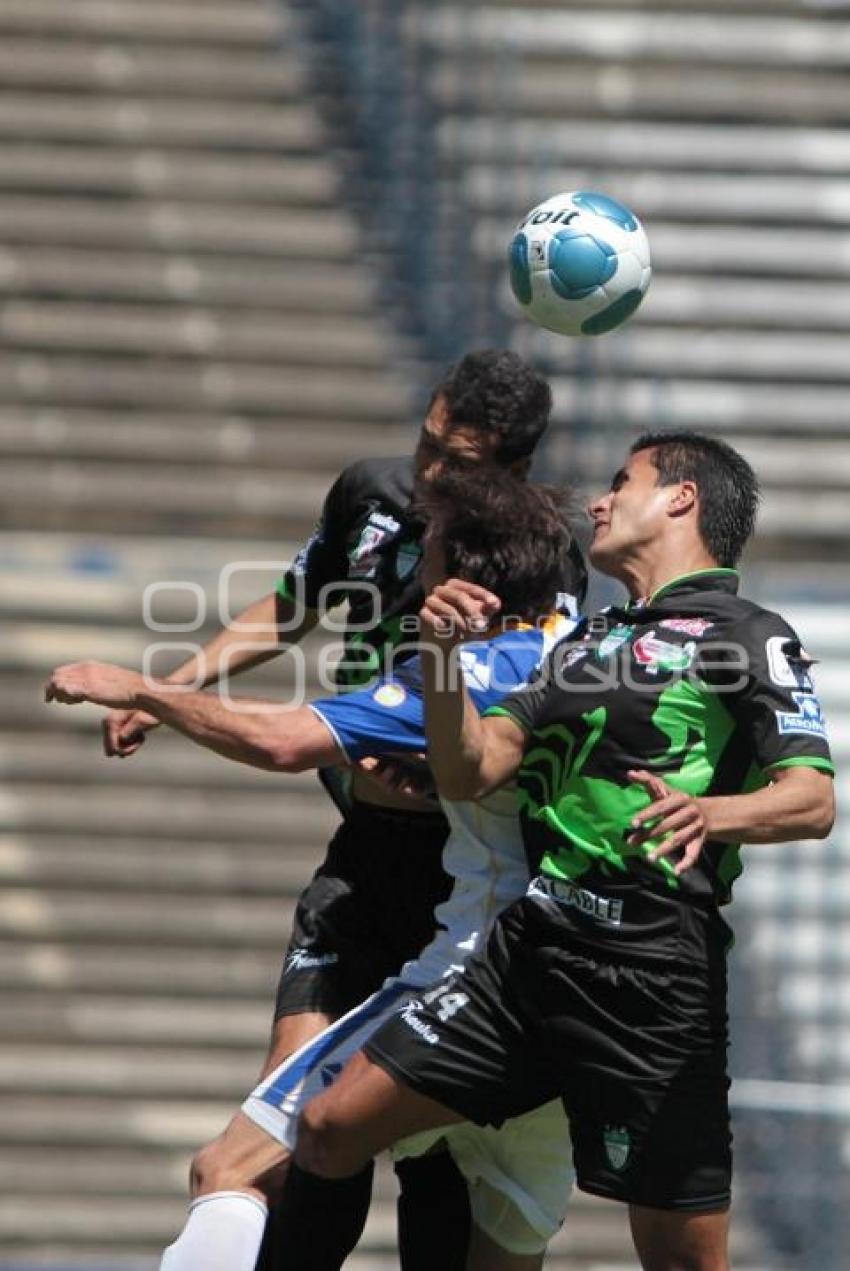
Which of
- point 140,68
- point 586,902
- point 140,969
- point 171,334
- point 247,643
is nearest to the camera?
point 586,902

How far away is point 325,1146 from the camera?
4.25 metres

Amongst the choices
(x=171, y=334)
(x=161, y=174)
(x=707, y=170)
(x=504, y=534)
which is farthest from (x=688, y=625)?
(x=161, y=174)

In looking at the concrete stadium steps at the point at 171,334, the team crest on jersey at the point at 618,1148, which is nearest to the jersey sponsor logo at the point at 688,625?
the team crest on jersey at the point at 618,1148

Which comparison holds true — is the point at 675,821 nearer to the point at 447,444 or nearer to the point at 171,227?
the point at 447,444

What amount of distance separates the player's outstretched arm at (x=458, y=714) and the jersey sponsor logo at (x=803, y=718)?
0.49 metres

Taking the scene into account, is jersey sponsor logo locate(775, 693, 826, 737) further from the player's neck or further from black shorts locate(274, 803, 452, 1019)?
black shorts locate(274, 803, 452, 1019)

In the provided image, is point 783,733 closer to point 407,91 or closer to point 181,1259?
point 181,1259

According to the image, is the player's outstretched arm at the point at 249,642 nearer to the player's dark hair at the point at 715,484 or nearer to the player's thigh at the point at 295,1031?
the player's thigh at the point at 295,1031

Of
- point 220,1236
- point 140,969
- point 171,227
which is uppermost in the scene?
point 171,227

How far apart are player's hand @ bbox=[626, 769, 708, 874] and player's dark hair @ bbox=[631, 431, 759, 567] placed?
2.28 feet

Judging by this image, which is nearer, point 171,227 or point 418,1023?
point 418,1023

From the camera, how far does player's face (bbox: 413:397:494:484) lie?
182 inches

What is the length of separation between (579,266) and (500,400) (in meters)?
0.68

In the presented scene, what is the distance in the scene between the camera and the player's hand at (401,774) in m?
4.45
